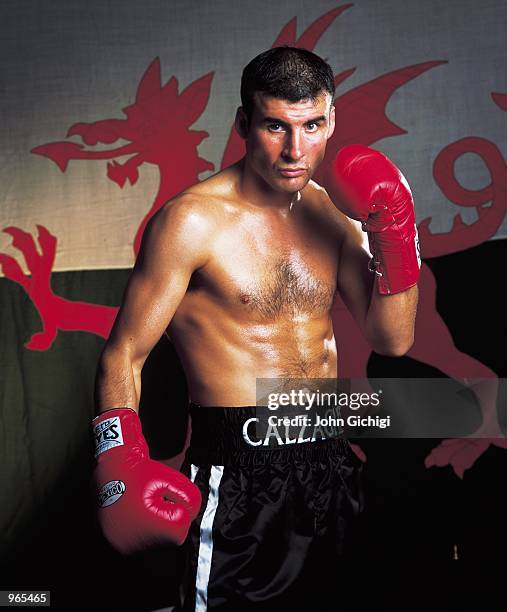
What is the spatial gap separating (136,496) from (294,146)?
770 millimetres

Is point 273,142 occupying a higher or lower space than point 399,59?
lower

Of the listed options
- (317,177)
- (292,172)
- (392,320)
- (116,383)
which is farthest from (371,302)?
(317,177)

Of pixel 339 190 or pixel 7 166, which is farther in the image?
pixel 7 166

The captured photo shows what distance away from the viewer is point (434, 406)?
267 cm

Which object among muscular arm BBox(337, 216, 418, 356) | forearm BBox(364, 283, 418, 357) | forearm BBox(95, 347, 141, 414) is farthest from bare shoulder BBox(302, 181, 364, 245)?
forearm BBox(95, 347, 141, 414)

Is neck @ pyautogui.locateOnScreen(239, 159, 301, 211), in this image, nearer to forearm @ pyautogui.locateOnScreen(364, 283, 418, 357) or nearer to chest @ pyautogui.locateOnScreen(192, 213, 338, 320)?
chest @ pyautogui.locateOnScreen(192, 213, 338, 320)

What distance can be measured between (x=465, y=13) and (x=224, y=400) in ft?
5.38

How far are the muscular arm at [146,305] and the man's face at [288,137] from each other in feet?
0.73

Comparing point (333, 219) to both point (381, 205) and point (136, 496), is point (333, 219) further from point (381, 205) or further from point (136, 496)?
point (136, 496)

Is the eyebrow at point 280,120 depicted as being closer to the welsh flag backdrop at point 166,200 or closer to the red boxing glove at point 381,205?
the red boxing glove at point 381,205

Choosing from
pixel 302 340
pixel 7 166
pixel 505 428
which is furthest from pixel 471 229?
pixel 7 166

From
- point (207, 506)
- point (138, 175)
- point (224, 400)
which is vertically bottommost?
point (207, 506)

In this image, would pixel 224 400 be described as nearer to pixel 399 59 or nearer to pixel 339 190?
pixel 339 190

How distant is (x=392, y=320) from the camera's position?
6.01 ft
